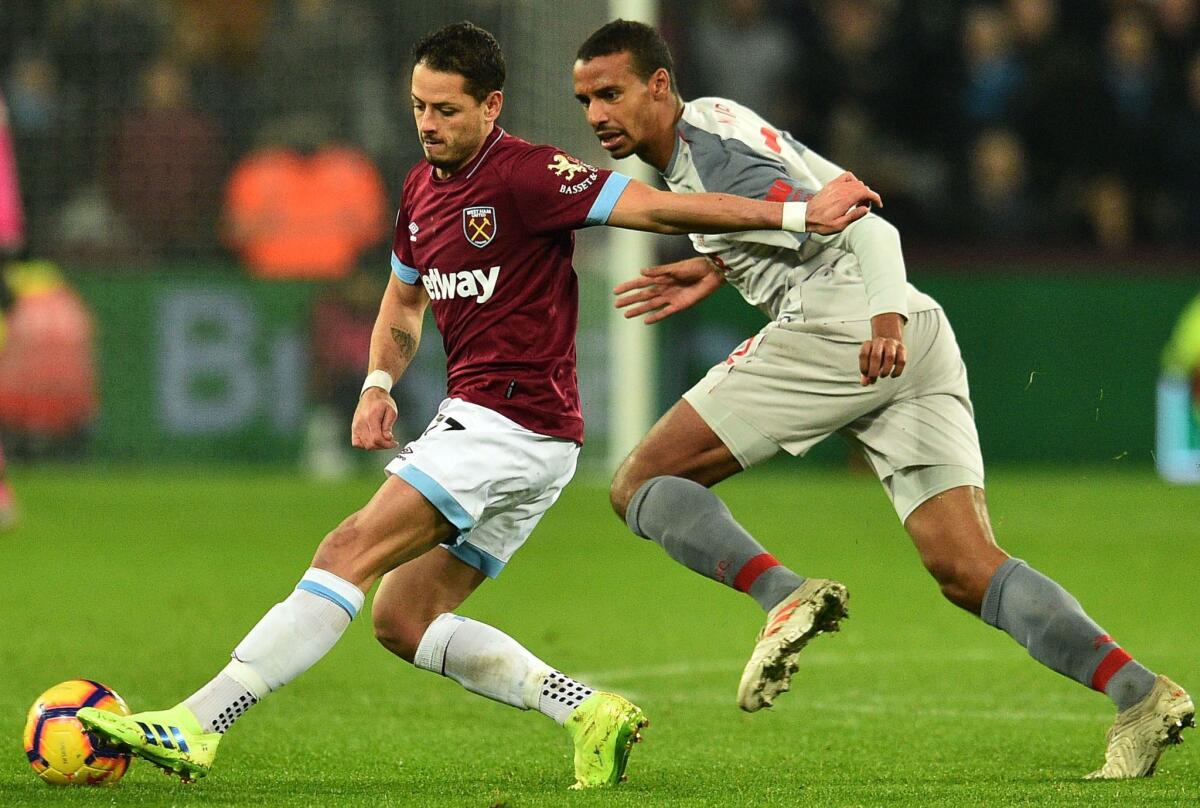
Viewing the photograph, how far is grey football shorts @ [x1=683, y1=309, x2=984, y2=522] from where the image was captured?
5.47 m

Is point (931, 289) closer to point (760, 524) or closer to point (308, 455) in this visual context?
point (760, 524)

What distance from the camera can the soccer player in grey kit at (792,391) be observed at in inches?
208

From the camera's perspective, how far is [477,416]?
505cm

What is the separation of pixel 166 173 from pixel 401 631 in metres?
12.0

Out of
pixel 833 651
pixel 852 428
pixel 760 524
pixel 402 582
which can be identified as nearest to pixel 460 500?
pixel 402 582

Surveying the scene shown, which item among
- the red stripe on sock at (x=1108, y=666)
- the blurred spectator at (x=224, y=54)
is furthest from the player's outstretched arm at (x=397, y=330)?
the blurred spectator at (x=224, y=54)

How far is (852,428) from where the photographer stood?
5.65m

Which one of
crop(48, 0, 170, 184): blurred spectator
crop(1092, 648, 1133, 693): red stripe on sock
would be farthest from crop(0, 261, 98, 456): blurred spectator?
crop(1092, 648, 1133, 693): red stripe on sock

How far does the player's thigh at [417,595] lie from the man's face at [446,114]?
1053 millimetres

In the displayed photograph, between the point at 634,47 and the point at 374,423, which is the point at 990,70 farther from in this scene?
the point at 374,423

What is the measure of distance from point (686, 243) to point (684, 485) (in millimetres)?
9840

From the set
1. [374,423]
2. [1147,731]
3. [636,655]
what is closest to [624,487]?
[374,423]

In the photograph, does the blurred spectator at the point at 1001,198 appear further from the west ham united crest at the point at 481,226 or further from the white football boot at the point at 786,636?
the west ham united crest at the point at 481,226

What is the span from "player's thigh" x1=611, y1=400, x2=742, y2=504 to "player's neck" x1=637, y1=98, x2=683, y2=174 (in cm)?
73
